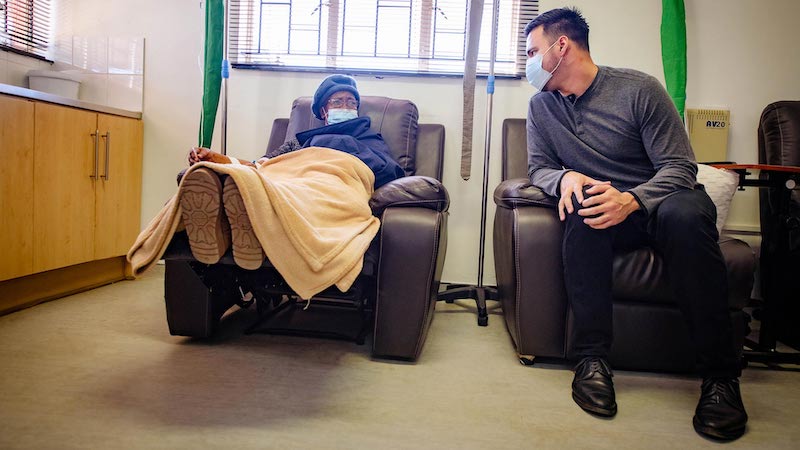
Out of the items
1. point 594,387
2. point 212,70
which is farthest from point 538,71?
point 212,70

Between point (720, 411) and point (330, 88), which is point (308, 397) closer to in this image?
point (720, 411)

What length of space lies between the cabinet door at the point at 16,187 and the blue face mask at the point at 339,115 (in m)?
1.14

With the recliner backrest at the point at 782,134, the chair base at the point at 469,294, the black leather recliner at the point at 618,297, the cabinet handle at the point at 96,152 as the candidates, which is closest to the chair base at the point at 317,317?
the chair base at the point at 469,294

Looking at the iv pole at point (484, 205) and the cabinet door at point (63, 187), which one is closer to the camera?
the cabinet door at point (63, 187)

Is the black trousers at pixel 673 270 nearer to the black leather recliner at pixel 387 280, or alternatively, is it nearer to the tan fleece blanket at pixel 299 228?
the black leather recliner at pixel 387 280

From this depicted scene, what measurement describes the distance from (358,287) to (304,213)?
0.29 m

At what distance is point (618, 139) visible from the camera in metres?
1.48

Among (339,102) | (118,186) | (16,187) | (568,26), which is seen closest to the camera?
(568,26)

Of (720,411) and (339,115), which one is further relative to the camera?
(339,115)

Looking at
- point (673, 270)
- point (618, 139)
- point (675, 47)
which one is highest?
point (675, 47)

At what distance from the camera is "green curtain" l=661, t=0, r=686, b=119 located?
2199 mm

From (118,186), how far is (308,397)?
5.72 feet

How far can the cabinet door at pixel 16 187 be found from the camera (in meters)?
1.75

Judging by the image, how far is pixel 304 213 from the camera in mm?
1233
